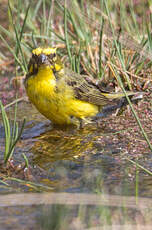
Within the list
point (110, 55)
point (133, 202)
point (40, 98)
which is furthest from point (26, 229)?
point (110, 55)

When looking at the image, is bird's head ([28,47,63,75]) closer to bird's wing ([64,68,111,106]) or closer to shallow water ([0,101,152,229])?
bird's wing ([64,68,111,106])

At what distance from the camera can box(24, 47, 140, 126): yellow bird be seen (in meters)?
5.05

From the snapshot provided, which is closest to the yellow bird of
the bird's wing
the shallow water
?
the bird's wing

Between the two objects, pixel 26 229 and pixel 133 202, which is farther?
pixel 133 202

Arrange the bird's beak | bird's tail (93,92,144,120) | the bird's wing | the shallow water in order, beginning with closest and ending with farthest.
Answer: the shallow water
the bird's beak
bird's tail (93,92,144,120)
the bird's wing

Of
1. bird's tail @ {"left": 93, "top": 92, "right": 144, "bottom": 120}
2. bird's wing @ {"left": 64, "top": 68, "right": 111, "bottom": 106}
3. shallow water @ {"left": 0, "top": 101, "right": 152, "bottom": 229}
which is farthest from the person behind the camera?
bird's wing @ {"left": 64, "top": 68, "right": 111, "bottom": 106}

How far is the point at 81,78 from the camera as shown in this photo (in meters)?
5.72

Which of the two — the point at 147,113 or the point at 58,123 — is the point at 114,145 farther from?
the point at 58,123

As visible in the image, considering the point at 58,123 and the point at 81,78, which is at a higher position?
the point at 81,78

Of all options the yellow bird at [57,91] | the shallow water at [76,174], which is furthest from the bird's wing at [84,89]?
the shallow water at [76,174]

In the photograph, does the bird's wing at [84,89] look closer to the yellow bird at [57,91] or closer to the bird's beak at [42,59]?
the yellow bird at [57,91]

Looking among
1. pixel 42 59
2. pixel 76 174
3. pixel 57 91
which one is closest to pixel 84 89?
pixel 57 91

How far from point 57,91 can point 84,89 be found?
61 cm

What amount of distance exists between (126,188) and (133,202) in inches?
11.4
